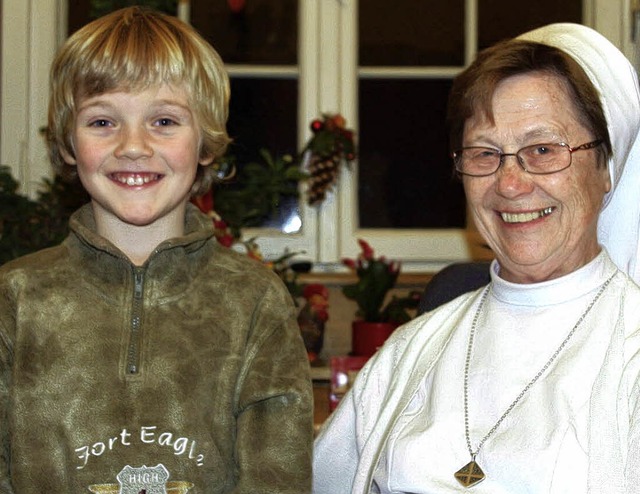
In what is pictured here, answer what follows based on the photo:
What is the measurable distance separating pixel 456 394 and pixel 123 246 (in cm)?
58

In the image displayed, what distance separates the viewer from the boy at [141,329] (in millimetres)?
1538

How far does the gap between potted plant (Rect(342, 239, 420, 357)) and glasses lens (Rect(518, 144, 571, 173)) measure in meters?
1.42

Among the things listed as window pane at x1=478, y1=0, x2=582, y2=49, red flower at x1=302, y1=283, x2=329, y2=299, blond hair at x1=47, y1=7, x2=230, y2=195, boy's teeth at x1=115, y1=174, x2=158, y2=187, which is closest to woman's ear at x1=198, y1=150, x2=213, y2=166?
blond hair at x1=47, y1=7, x2=230, y2=195

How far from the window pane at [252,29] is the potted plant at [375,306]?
32.2 inches

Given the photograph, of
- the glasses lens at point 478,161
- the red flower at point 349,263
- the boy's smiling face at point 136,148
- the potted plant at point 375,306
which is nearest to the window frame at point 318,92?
the red flower at point 349,263

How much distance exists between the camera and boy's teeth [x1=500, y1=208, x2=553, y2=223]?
170 centimetres

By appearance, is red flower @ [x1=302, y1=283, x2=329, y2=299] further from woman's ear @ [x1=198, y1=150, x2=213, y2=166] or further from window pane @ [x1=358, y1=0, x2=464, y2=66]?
woman's ear @ [x1=198, y1=150, x2=213, y2=166]

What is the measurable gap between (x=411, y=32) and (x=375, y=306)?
38.5 inches

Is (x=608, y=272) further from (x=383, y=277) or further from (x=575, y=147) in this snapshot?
(x=383, y=277)

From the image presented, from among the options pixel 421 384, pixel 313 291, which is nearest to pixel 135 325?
pixel 421 384

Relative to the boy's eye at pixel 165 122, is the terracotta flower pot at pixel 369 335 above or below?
below

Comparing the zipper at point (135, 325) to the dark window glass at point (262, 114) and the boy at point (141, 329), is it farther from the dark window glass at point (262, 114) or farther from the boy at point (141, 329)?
the dark window glass at point (262, 114)

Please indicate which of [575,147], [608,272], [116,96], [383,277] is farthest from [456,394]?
[383,277]

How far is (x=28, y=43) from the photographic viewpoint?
11.3ft
